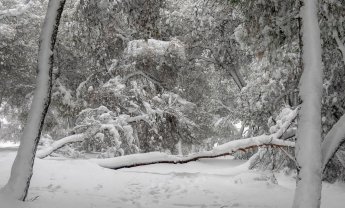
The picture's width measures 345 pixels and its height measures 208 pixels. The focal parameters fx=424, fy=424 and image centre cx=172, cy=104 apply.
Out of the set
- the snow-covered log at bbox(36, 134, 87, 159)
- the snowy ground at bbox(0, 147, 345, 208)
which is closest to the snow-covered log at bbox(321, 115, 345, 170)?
the snowy ground at bbox(0, 147, 345, 208)

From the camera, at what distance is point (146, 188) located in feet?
28.1

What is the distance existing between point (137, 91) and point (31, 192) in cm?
905

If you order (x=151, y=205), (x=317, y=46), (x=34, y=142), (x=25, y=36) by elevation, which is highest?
(x=25, y=36)

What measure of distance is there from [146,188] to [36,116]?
10.3ft

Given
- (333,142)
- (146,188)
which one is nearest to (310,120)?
(333,142)

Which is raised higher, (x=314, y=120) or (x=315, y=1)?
(x=315, y=1)

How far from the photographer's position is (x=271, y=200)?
8258mm

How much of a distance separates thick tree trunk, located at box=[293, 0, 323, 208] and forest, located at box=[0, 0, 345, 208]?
15 millimetres

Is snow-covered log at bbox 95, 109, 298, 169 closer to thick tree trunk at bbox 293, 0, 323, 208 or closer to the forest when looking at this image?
the forest

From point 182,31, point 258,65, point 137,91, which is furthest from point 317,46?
point 182,31

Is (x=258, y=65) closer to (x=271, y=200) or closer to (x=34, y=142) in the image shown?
(x=271, y=200)

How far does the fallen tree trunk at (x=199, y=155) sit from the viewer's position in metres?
7.95

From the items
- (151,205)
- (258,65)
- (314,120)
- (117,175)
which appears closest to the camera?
(314,120)

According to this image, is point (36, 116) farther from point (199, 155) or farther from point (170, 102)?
point (170, 102)
